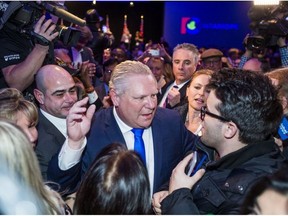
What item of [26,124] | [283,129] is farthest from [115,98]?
[283,129]

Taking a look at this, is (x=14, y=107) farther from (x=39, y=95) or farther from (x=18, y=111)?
(x=39, y=95)

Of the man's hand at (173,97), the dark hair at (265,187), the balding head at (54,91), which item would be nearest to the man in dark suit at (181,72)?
the man's hand at (173,97)

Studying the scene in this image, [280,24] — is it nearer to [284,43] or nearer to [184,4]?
[284,43]

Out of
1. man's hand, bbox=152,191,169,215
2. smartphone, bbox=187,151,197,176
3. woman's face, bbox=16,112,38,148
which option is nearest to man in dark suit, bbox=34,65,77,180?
woman's face, bbox=16,112,38,148

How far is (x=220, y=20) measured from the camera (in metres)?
12.0

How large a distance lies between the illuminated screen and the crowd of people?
29.3ft

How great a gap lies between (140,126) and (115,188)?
1.24m

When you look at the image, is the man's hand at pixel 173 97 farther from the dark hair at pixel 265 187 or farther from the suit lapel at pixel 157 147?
the dark hair at pixel 265 187

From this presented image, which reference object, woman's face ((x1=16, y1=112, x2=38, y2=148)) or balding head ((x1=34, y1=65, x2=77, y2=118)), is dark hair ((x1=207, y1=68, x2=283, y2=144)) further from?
balding head ((x1=34, y1=65, x2=77, y2=118))

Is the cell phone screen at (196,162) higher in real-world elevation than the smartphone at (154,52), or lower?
lower

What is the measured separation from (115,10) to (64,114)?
12.2 metres

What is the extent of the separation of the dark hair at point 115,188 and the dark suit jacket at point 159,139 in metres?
0.94

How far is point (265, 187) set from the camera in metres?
1.30

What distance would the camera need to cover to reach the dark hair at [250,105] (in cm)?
195
